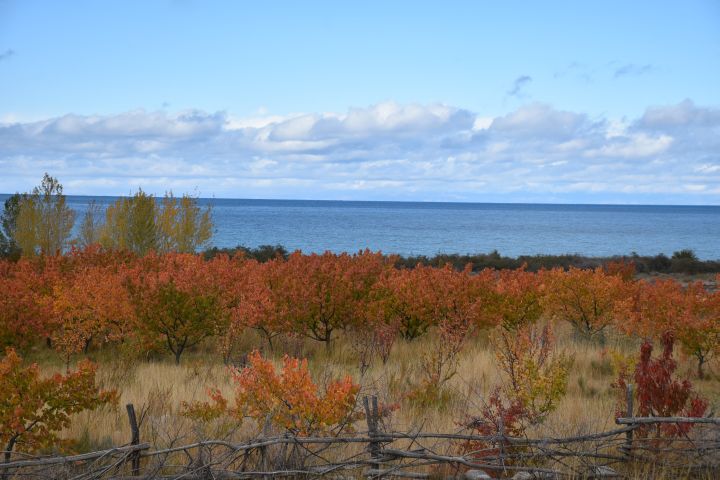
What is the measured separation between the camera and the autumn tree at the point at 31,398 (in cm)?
652

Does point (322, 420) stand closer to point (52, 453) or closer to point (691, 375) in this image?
point (52, 453)

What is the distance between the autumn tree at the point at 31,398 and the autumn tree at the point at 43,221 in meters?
27.8

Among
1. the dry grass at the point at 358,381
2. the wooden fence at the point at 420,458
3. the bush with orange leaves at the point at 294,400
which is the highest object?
the bush with orange leaves at the point at 294,400

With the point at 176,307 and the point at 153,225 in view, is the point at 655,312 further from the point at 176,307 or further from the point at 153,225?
the point at 153,225

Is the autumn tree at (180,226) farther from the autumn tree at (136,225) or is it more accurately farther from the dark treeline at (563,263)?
the dark treeline at (563,263)

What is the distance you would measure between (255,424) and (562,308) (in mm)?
10661

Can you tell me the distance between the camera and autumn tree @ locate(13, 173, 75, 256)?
32.1 m

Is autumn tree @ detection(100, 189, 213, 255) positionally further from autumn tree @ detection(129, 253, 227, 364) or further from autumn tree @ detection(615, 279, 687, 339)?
autumn tree @ detection(615, 279, 687, 339)

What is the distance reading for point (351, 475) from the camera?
6.44 metres

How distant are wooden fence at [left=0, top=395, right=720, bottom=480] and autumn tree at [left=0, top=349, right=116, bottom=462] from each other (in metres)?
0.33

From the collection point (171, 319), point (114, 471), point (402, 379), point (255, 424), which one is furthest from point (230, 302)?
point (114, 471)

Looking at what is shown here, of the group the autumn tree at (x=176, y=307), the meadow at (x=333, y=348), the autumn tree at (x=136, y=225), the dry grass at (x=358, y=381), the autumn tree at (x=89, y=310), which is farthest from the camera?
the autumn tree at (x=136, y=225)

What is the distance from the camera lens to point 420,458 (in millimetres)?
6285

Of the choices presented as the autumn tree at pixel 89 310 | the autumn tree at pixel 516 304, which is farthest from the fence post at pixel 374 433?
the autumn tree at pixel 516 304
